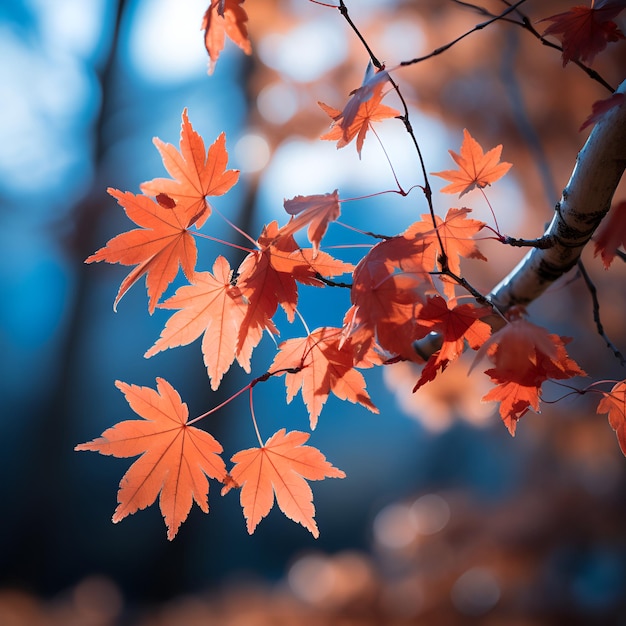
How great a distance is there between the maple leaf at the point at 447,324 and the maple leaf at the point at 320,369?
83 millimetres

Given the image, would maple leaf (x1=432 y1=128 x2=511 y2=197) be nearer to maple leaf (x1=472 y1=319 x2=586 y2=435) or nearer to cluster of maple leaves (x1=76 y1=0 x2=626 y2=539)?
cluster of maple leaves (x1=76 y1=0 x2=626 y2=539)

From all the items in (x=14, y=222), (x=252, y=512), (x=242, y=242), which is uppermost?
(x=14, y=222)

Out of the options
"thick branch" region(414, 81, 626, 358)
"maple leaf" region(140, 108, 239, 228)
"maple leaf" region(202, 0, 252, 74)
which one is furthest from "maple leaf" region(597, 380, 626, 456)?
"maple leaf" region(202, 0, 252, 74)

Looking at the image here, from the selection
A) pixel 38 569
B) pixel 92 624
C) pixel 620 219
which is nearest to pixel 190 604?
pixel 92 624

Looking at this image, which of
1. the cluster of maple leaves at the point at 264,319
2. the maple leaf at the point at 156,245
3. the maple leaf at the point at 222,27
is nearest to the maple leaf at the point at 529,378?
the cluster of maple leaves at the point at 264,319

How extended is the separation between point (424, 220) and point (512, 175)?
5.32 feet

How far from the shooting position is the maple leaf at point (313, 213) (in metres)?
0.45

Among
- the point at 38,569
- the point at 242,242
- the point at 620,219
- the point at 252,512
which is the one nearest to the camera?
the point at 620,219

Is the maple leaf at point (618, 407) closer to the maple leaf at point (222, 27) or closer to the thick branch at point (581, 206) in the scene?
the thick branch at point (581, 206)

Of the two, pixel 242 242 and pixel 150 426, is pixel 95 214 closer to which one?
pixel 242 242

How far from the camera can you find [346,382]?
1.94 ft

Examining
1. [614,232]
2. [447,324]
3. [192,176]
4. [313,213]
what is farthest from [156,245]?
[614,232]

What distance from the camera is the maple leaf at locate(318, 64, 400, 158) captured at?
443 mm

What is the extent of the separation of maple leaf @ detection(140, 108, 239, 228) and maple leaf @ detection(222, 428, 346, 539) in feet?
0.87
